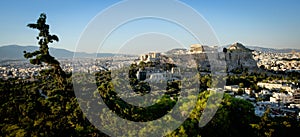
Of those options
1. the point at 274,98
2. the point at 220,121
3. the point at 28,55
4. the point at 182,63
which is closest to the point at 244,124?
the point at 220,121

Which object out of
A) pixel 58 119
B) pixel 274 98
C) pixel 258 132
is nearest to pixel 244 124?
pixel 258 132

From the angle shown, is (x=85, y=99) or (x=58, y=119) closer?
(x=58, y=119)

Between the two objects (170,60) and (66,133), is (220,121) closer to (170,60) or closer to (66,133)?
(66,133)

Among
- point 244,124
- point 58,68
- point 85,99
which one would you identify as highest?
point 58,68

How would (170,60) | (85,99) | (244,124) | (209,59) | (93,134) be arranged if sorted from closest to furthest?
(93,134) → (244,124) → (85,99) → (209,59) → (170,60)

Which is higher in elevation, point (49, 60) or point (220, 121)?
point (49, 60)

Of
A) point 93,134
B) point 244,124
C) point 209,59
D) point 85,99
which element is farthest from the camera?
point 209,59

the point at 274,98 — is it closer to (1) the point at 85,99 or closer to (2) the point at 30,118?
(1) the point at 85,99

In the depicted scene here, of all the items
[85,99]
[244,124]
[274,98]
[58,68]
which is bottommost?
[274,98]

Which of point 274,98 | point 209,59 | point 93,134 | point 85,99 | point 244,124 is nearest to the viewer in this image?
point 93,134
